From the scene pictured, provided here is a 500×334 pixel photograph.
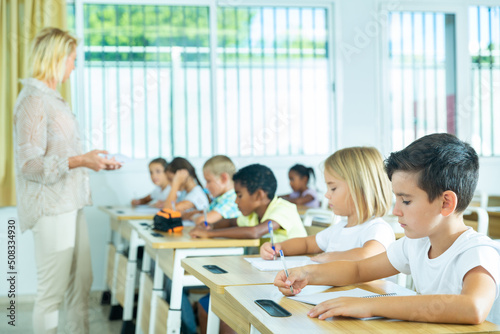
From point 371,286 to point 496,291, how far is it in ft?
1.40

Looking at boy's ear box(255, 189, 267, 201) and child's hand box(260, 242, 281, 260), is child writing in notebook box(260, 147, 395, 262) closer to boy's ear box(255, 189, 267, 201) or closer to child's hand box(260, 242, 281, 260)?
child's hand box(260, 242, 281, 260)

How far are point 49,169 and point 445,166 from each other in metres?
1.66

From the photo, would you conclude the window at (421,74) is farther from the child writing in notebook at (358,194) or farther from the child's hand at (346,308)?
the child's hand at (346,308)

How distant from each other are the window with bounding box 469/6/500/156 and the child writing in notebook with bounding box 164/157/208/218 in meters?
2.90

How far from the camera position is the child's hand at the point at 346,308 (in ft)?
3.92

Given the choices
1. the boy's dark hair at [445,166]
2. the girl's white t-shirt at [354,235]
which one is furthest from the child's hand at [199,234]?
the boy's dark hair at [445,166]

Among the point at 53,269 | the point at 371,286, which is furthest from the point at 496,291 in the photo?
the point at 53,269

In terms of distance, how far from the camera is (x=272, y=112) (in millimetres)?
5379

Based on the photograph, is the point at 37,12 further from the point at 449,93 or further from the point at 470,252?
the point at 470,252

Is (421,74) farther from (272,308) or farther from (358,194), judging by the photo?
(272,308)

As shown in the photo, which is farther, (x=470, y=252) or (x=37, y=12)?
(x=37, y=12)

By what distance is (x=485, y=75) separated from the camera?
5688 mm

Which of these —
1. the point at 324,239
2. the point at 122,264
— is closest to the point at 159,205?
the point at 122,264

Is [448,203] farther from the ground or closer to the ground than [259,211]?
farther from the ground
